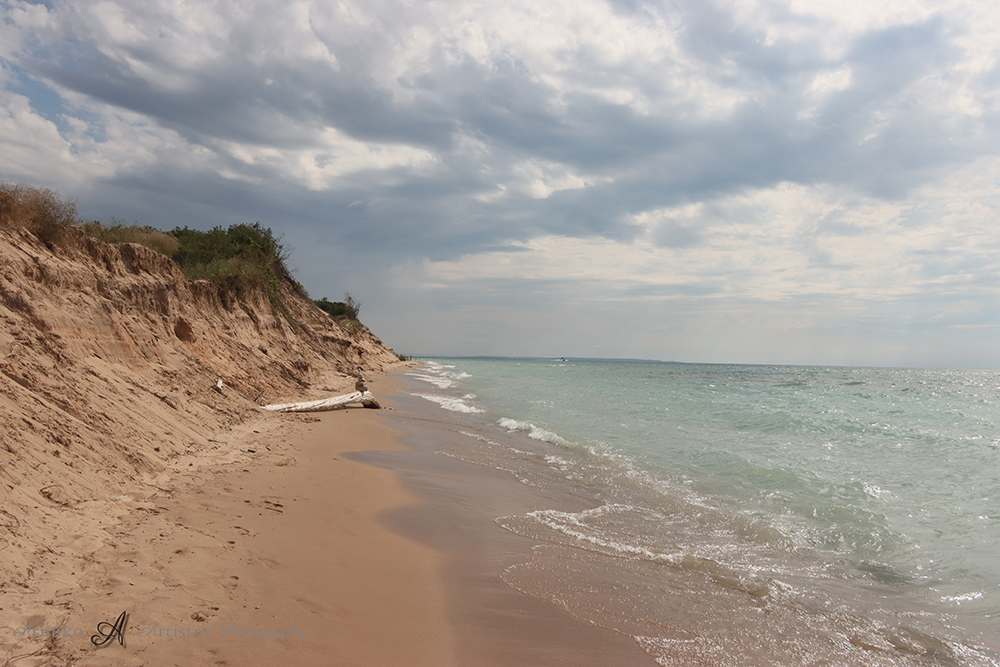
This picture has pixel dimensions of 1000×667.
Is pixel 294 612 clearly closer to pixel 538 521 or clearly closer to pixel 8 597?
pixel 8 597

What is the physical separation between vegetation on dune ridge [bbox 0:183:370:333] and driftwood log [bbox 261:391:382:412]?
4.87 meters

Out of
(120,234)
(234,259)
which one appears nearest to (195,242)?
(234,259)

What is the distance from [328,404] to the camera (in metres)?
14.6

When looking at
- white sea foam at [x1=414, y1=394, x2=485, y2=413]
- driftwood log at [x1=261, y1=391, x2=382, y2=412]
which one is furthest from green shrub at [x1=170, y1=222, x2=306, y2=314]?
white sea foam at [x1=414, y1=394, x2=485, y2=413]

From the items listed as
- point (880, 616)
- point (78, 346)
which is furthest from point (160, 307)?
point (880, 616)

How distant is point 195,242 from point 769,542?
929 inches

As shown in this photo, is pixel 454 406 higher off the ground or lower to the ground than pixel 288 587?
lower

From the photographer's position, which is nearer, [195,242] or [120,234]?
[120,234]

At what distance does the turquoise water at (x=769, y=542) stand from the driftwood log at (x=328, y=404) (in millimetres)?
4220

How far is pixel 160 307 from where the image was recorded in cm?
1152

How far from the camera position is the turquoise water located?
421 cm

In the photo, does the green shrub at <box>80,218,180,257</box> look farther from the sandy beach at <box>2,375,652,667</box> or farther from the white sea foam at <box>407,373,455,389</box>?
the white sea foam at <box>407,373,455,389</box>

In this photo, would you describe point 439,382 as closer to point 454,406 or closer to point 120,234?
point 454,406

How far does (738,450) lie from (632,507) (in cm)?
569
